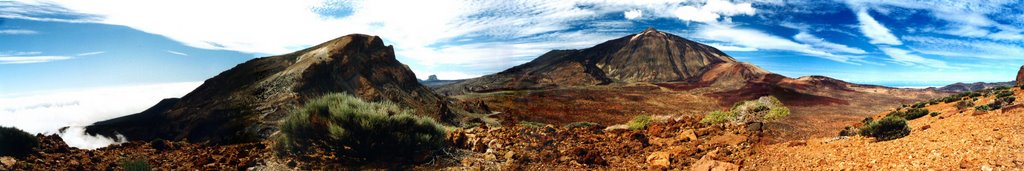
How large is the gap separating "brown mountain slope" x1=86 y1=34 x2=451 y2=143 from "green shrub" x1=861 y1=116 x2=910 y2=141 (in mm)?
12854

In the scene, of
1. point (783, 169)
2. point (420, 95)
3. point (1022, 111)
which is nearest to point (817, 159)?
point (783, 169)

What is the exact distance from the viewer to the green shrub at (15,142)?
692 centimetres

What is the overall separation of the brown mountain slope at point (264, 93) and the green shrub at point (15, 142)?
316cm

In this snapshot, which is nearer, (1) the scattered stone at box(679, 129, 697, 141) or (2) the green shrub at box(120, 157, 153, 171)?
(2) the green shrub at box(120, 157, 153, 171)

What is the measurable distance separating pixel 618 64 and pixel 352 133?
281ft

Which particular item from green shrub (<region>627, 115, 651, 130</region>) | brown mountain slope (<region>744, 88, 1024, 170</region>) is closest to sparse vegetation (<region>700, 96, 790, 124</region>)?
green shrub (<region>627, 115, 651, 130</region>)

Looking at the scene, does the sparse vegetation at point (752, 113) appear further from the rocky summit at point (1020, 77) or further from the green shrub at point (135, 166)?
the green shrub at point (135, 166)

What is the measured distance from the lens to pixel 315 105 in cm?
805

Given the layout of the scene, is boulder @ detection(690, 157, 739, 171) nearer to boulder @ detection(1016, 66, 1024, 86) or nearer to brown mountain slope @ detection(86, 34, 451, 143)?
brown mountain slope @ detection(86, 34, 451, 143)

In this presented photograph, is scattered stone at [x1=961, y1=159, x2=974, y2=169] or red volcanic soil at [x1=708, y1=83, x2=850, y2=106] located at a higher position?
scattered stone at [x1=961, y1=159, x2=974, y2=169]

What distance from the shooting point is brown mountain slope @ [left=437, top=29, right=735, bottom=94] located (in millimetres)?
69000

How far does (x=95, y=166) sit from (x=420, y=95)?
16.2m

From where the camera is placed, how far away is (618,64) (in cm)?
8969

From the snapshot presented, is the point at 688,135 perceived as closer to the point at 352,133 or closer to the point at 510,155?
the point at 510,155
